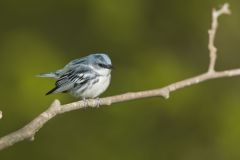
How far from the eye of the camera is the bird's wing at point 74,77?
10.9 feet

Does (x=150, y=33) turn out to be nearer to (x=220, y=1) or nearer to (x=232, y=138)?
(x=220, y=1)

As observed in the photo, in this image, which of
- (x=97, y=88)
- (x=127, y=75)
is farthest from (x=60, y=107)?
(x=127, y=75)

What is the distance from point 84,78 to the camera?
3381 mm

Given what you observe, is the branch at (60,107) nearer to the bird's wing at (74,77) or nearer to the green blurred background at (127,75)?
the bird's wing at (74,77)

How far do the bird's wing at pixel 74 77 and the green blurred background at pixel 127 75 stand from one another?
202 cm

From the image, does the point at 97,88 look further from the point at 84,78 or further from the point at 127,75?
the point at 127,75

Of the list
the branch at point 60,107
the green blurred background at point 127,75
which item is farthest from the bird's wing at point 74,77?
the green blurred background at point 127,75

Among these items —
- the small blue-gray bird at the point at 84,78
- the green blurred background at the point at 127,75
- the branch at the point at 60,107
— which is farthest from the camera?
the green blurred background at the point at 127,75

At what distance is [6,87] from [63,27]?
0.65 metres

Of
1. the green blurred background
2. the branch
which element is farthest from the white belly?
the green blurred background

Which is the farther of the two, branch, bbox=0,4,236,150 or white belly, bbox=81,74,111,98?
white belly, bbox=81,74,111,98

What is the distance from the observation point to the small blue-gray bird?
10.7 ft

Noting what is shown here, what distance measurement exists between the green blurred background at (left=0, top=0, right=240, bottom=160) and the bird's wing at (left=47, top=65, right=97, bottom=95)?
2.02 metres

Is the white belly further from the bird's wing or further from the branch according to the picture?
the branch
